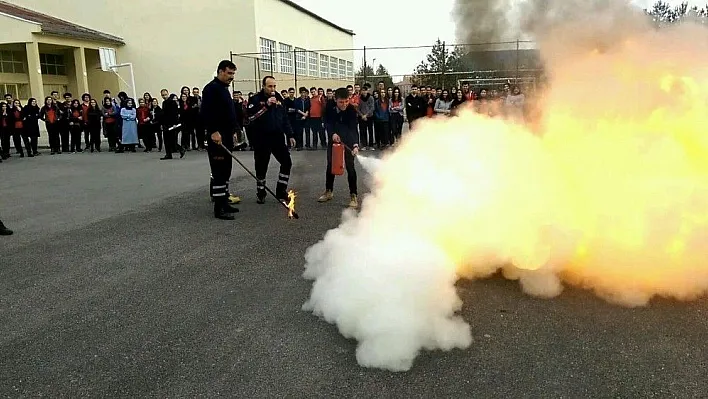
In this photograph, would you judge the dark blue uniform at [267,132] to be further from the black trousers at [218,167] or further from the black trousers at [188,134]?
the black trousers at [188,134]

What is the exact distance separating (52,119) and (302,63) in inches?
661

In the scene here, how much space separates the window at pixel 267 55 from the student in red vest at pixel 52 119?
9.55 meters

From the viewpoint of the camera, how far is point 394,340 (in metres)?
3.59

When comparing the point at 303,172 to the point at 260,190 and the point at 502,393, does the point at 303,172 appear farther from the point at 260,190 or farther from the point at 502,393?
the point at 502,393

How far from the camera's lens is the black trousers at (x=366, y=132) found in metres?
16.2

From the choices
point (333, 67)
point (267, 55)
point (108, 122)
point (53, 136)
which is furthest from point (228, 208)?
point (333, 67)

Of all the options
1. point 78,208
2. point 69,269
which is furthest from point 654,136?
point 78,208

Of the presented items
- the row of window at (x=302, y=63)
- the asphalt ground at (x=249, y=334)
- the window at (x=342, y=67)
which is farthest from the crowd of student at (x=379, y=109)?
the window at (x=342, y=67)

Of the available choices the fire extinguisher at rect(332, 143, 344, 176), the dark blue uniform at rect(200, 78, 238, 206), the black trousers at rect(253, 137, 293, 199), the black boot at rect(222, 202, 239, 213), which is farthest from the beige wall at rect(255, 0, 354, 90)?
the black boot at rect(222, 202, 239, 213)

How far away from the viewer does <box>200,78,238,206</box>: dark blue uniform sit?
7516mm

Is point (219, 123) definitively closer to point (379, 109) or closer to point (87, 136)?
point (379, 109)

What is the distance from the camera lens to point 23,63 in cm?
2472

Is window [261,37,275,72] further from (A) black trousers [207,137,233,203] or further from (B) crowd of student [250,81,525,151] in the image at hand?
(A) black trousers [207,137,233,203]

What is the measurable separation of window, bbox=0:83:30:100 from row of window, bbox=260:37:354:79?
10.7m
